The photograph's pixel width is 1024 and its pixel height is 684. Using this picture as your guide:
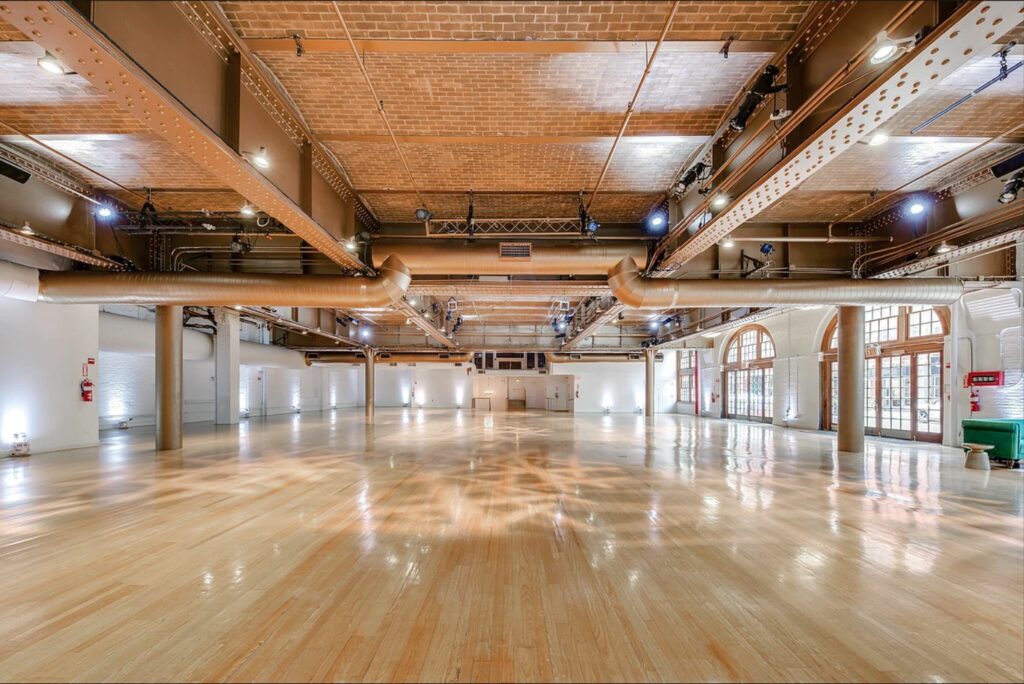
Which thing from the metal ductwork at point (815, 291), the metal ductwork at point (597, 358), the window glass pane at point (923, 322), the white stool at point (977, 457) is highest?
the metal ductwork at point (815, 291)

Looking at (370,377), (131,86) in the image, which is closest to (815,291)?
(131,86)

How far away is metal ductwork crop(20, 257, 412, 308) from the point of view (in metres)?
6.93

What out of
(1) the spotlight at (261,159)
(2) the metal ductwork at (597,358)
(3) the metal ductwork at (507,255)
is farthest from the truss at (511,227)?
(2) the metal ductwork at (597,358)

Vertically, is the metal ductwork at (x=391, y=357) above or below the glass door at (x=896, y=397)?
above

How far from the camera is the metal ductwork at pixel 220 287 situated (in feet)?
22.7

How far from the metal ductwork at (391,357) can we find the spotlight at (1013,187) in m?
18.1

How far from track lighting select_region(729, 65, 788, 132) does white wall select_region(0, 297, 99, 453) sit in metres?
11.5

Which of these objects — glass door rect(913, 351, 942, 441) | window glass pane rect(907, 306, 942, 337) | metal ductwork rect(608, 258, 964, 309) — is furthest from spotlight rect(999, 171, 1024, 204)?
glass door rect(913, 351, 942, 441)

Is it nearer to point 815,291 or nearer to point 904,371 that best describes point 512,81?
point 815,291

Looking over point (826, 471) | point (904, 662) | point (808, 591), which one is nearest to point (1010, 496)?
point (826, 471)

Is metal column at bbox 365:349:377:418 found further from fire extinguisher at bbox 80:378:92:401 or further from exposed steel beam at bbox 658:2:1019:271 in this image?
exposed steel beam at bbox 658:2:1019:271

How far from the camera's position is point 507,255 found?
6.61 metres

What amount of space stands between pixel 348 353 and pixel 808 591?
20.6 metres

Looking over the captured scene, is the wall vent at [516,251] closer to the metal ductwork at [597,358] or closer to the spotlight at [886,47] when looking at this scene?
the spotlight at [886,47]
